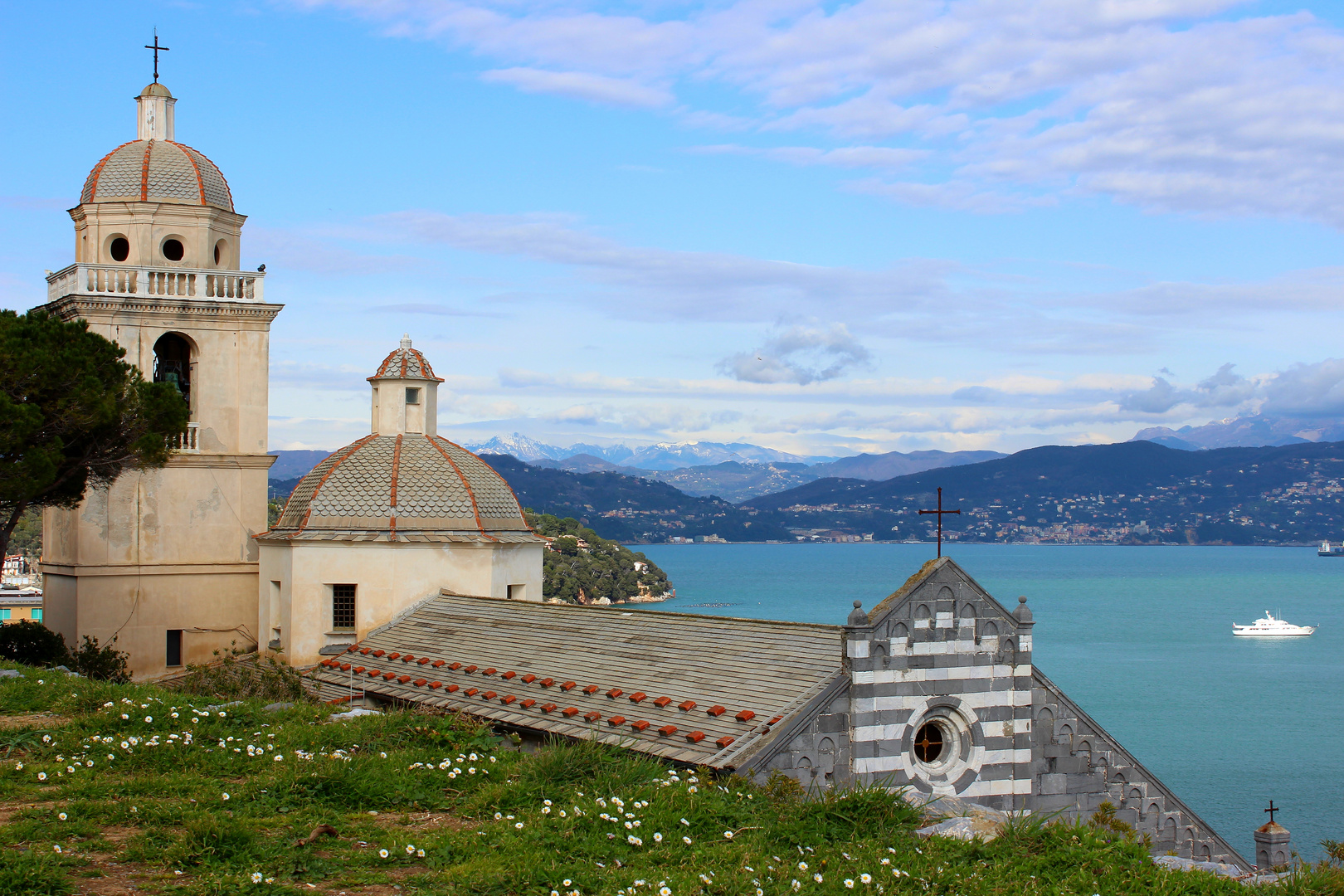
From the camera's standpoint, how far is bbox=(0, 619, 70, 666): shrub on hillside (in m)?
30.6

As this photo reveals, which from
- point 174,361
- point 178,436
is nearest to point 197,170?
point 174,361

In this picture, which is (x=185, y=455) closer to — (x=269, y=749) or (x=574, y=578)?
(x=269, y=749)

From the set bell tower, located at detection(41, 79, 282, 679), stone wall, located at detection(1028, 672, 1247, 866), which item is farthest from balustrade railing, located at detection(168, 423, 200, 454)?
stone wall, located at detection(1028, 672, 1247, 866)

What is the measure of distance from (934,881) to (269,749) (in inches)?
358

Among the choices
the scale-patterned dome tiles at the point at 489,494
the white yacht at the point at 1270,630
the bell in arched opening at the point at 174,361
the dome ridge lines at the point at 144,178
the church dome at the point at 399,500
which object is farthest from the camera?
the white yacht at the point at 1270,630

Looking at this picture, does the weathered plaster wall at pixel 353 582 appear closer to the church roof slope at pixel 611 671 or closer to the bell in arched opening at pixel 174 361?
the church roof slope at pixel 611 671

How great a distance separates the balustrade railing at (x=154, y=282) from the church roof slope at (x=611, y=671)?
11.2 metres

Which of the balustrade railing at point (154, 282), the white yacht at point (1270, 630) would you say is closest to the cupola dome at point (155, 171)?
the balustrade railing at point (154, 282)

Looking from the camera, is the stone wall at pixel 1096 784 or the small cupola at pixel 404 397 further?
the small cupola at pixel 404 397

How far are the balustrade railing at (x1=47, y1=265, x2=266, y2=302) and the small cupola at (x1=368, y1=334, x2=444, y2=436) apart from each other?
445 cm

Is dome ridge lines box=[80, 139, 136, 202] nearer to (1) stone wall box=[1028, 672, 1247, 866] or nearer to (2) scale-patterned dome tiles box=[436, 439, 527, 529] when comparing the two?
(2) scale-patterned dome tiles box=[436, 439, 527, 529]

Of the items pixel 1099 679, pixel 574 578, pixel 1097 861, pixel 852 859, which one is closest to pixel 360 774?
pixel 852 859

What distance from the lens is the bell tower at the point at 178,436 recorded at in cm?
3322

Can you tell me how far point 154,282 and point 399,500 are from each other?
373 inches
